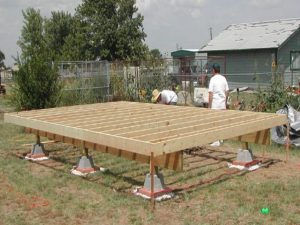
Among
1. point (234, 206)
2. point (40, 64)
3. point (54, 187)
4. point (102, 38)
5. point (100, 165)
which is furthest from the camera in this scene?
point (102, 38)

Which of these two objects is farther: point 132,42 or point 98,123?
point 132,42

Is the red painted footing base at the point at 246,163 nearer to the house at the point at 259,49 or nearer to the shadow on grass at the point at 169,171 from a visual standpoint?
the shadow on grass at the point at 169,171

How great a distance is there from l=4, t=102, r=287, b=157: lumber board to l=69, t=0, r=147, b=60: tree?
26.4 meters

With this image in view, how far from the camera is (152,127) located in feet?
21.0

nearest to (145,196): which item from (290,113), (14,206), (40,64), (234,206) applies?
(234,206)

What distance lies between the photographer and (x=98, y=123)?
6.79 metres

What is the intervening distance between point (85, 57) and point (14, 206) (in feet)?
100.0

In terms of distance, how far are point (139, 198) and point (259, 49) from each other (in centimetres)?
2383

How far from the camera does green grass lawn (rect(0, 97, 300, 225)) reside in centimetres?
511

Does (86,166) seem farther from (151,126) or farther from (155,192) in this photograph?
(155,192)

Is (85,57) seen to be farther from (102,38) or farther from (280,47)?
(280,47)

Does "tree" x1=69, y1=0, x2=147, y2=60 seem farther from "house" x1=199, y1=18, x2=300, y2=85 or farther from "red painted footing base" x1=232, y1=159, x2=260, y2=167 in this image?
"red painted footing base" x1=232, y1=159, x2=260, y2=167

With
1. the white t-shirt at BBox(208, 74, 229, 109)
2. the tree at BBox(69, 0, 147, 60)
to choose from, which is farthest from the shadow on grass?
the tree at BBox(69, 0, 147, 60)

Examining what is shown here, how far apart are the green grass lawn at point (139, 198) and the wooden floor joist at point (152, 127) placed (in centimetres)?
59
